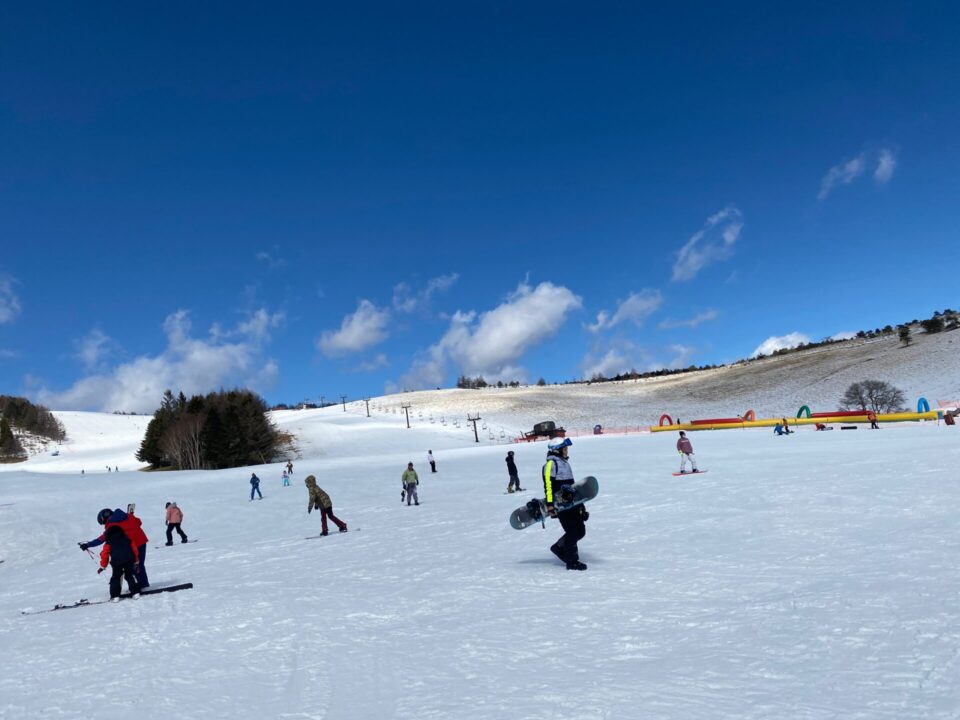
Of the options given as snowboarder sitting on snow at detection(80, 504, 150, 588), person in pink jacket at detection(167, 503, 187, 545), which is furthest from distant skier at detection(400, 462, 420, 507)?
snowboarder sitting on snow at detection(80, 504, 150, 588)

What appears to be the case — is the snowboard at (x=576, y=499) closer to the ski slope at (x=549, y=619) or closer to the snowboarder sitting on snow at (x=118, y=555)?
the ski slope at (x=549, y=619)

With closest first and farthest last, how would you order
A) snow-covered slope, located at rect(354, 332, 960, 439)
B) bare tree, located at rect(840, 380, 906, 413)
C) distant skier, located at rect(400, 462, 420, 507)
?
1. distant skier, located at rect(400, 462, 420, 507)
2. bare tree, located at rect(840, 380, 906, 413)
3. snow-covered slope, located at rect(354, 332, 960, 439)

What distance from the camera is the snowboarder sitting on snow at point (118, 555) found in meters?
10.8

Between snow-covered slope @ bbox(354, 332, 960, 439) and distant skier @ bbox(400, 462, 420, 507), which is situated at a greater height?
snow-covered slope @ bbox(354, 332, 960, 439)

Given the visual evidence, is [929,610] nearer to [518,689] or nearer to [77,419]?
[518,689]

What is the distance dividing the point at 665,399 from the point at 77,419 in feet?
496

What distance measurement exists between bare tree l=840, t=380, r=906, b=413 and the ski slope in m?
61.8

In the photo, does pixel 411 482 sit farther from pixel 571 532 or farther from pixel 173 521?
pixel 571 532

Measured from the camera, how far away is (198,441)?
7100cm

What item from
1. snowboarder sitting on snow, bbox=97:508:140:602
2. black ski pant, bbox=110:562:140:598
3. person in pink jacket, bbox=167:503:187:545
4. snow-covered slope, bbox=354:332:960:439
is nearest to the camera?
snowboarder sitting on snow, bbox=97:508:140:602

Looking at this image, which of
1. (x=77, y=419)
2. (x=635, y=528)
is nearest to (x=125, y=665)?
(x=635, y=528)

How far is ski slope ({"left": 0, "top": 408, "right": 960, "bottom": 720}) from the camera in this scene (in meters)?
5.21

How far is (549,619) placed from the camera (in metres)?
7.48

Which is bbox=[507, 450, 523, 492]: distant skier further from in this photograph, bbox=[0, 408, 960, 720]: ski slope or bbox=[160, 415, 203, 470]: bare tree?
bbox=[160, 415, 203, 470]: bare tree
